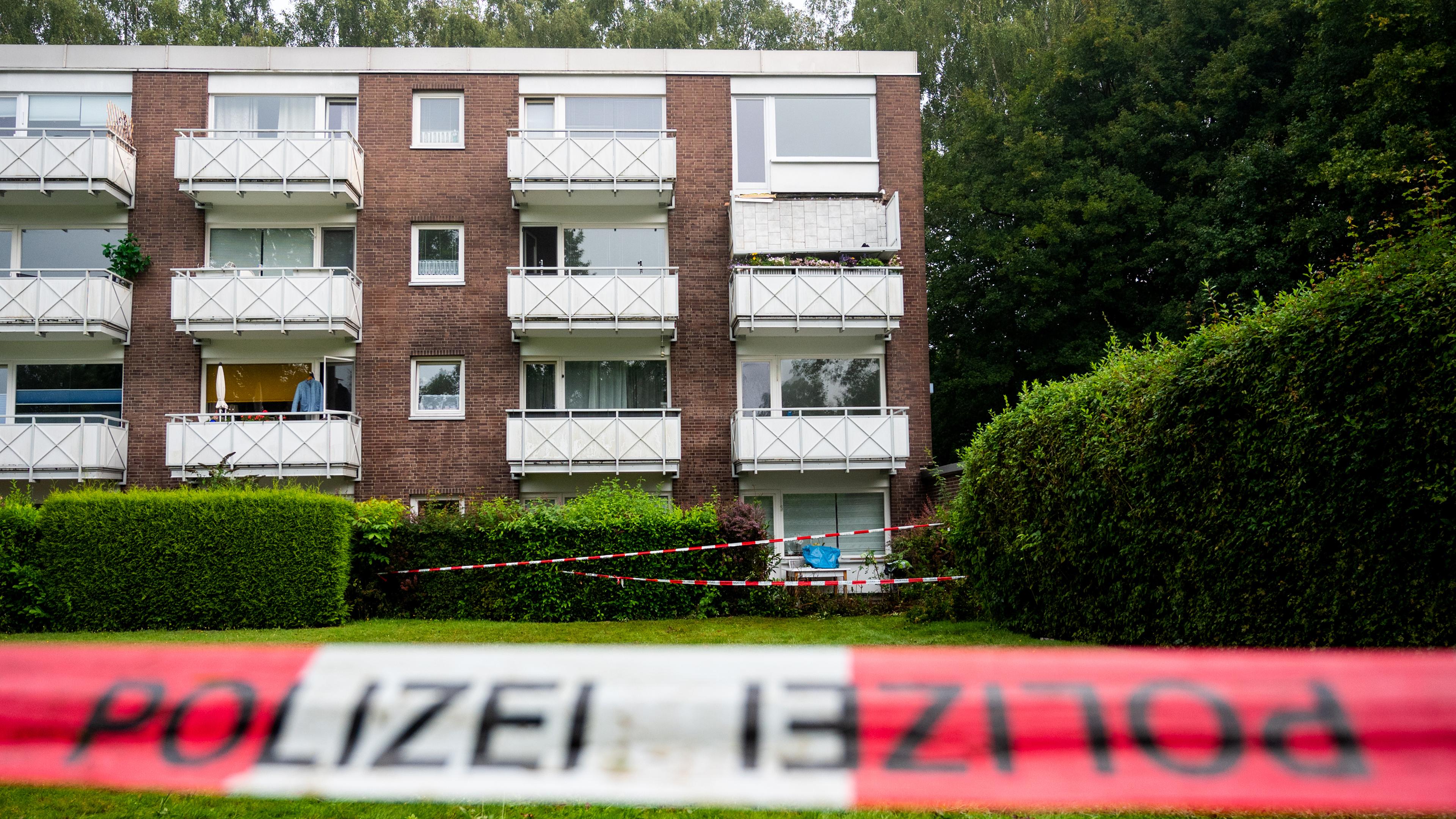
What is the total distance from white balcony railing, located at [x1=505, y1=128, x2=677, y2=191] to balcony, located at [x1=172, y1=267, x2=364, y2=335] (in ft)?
15.0

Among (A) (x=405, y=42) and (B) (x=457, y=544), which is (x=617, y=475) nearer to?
(B) (x=457, y=544)

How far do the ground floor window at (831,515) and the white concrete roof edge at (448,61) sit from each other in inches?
376

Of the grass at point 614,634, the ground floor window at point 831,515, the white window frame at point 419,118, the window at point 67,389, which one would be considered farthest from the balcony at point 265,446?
the ground floor window at point 831,515

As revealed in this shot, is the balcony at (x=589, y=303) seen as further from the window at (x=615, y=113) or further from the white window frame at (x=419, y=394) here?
the window at (x=615, y=113)

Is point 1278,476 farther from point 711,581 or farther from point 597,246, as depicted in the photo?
point 597,246

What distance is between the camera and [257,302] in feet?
71.2

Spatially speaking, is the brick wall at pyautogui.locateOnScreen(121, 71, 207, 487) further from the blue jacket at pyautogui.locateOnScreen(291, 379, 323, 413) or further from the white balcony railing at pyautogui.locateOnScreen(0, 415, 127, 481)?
the blue jacket at pyautogui.locateOnScreen(291, 379, 323, 413)

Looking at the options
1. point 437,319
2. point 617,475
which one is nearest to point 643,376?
point 617,475

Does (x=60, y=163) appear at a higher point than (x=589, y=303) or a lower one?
higher

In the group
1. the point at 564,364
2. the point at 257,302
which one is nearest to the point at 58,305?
the point at 257,302

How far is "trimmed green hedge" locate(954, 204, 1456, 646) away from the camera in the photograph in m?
6.23

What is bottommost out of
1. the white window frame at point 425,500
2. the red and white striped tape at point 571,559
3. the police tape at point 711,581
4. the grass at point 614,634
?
the grass at point 614,634

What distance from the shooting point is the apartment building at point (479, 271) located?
21.8 m

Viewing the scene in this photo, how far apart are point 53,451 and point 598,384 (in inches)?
430
